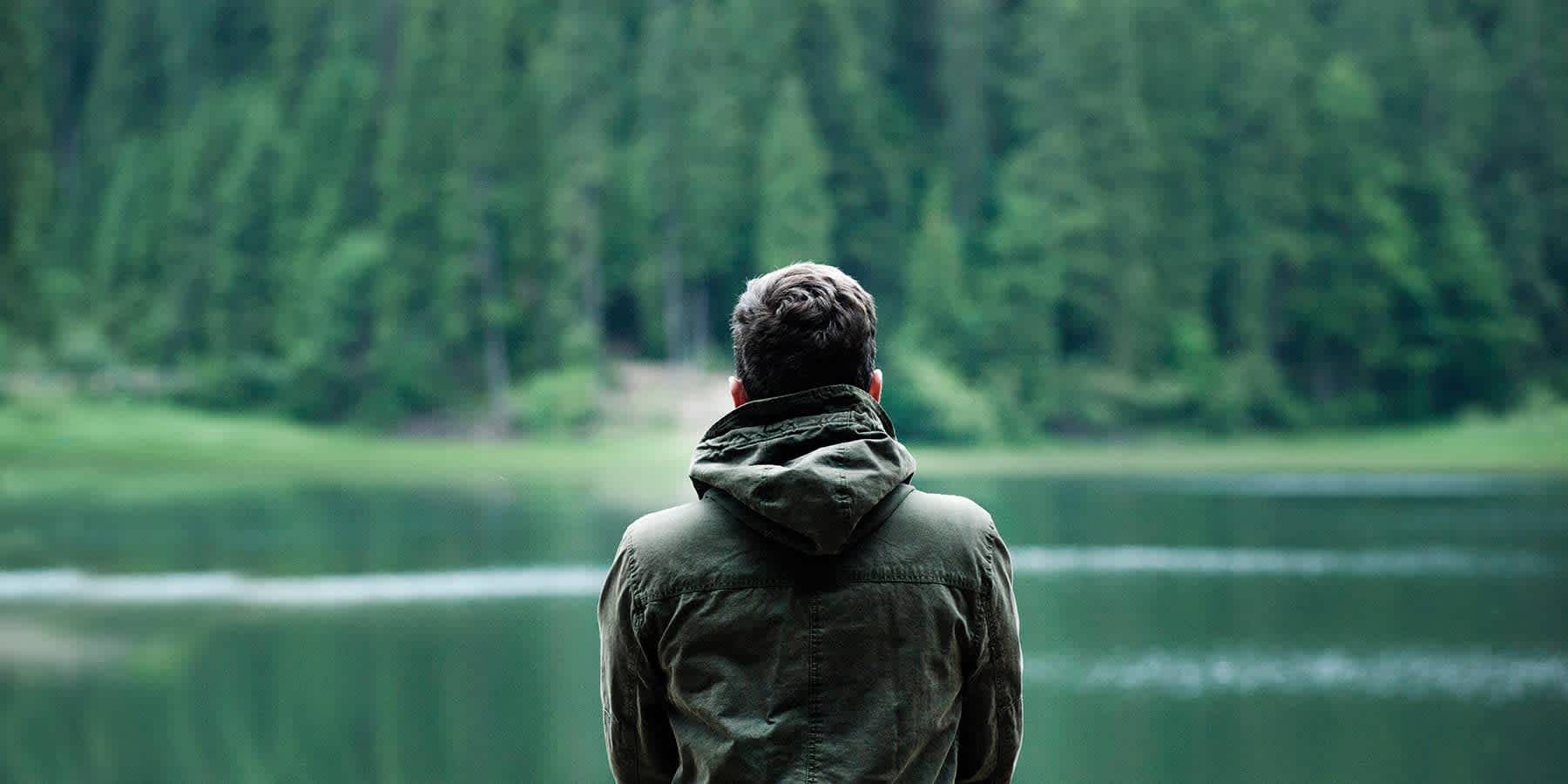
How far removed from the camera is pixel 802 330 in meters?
1.88

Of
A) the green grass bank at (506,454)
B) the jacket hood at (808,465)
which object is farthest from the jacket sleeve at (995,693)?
the green grass bank at (506,454)

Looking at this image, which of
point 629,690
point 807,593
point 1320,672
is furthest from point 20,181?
point 807,593

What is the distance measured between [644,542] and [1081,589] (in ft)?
52.4

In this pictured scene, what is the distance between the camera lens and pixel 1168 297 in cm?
4359

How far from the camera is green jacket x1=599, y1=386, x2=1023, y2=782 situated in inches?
72.3

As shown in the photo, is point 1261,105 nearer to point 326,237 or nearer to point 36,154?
point 326,237

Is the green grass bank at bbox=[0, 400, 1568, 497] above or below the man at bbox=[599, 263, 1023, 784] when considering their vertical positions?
below

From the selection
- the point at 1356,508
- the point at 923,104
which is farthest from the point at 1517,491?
the point at 923,104

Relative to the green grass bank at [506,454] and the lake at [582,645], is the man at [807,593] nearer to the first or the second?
the lake at [582,645]

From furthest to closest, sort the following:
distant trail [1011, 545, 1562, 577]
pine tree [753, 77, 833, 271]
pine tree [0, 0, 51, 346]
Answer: pine tree [0, 0, 51, 346] < pine tree [753, 77, 833, 271] < distant trail [1011, 545, 1562, 577]

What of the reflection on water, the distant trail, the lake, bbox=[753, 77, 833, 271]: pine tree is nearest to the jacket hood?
the lake

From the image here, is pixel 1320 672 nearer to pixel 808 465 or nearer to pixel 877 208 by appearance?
pixel 808 465

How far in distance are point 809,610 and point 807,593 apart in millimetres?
19

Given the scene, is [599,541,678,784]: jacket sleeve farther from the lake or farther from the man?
the lake
